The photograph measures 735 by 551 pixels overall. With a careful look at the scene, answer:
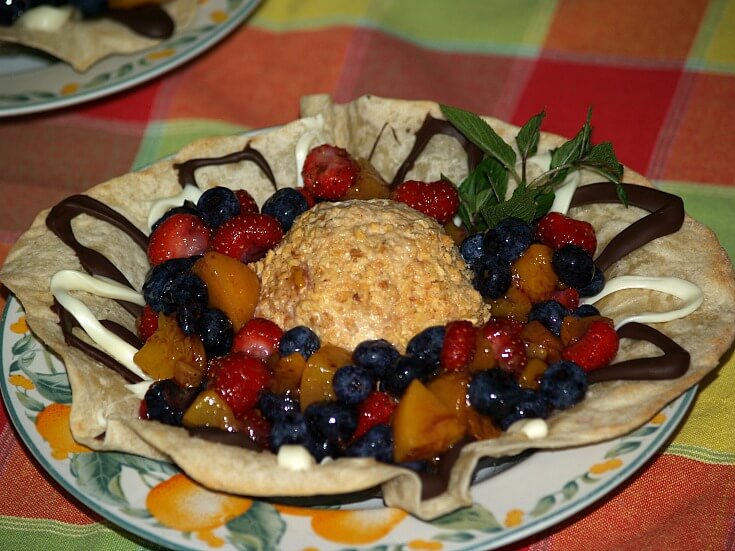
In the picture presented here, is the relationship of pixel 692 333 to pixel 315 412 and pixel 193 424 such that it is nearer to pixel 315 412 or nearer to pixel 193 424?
pixel 315 412

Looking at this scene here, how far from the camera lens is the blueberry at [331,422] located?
273 centimetres

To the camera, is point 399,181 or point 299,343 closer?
point 299,343

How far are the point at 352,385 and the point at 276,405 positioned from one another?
24 cm

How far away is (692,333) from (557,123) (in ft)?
6.58

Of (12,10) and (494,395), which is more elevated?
(12,10)

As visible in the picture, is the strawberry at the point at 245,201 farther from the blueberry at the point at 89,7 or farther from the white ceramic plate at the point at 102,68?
the blueberry at the point at 89,7

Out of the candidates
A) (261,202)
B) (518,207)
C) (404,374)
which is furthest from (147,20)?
(404,374)

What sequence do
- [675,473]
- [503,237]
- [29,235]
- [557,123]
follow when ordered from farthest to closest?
1. [557,123]
2. [29,235]
3. [503,237]
4. [675,473]

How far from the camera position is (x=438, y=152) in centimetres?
385

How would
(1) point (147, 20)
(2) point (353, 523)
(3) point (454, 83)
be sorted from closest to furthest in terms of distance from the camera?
(2) point (353, 523), (1) point (147, 20), (3) point (454, 83)

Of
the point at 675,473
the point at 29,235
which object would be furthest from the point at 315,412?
the point at 29,235

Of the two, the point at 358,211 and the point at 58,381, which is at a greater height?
the point at 358,211

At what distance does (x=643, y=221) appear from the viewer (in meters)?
3.32

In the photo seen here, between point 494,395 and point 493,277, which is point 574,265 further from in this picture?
point 494,395
